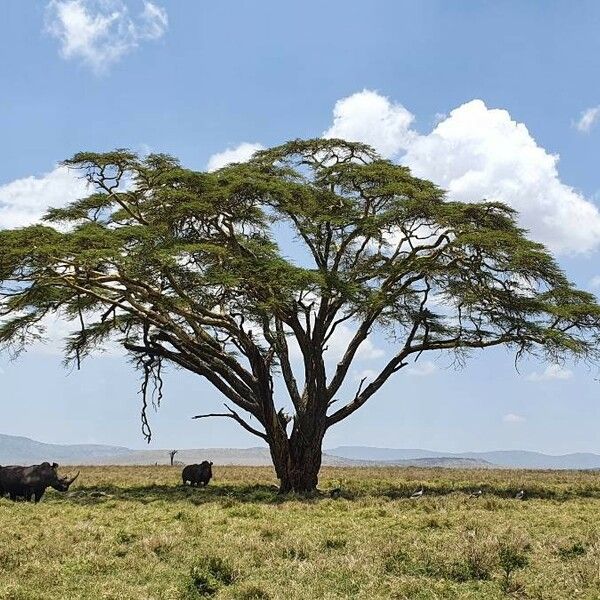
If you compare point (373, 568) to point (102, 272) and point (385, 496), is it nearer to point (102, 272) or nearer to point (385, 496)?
point (385, 496)

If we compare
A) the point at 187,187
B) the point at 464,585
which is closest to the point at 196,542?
the point at 464,585

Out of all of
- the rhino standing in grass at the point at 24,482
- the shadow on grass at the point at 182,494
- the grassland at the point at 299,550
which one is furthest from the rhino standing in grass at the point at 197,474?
the grassland at the point at 299,550

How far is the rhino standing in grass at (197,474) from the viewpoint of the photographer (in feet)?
98.0

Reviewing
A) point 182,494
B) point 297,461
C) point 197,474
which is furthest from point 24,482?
point 297,461

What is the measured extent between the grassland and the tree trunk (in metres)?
4.70

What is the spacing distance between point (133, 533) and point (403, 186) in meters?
16.0

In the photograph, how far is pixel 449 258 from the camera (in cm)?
2723

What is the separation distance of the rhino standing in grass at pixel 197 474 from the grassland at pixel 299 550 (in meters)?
8.51

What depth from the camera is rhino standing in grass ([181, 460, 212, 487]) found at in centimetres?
2988

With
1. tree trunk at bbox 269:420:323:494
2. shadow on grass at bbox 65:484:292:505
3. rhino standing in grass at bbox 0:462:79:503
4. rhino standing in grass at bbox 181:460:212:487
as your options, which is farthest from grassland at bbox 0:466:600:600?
rhino standing in grass at bbox 181:460:212:487

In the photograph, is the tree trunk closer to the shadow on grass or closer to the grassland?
the shadow on grass

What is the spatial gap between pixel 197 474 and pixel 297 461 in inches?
218

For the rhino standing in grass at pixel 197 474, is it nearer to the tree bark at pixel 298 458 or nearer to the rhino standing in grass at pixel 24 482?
the tree bark at pixel 298 458

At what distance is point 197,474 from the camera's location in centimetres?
2989
